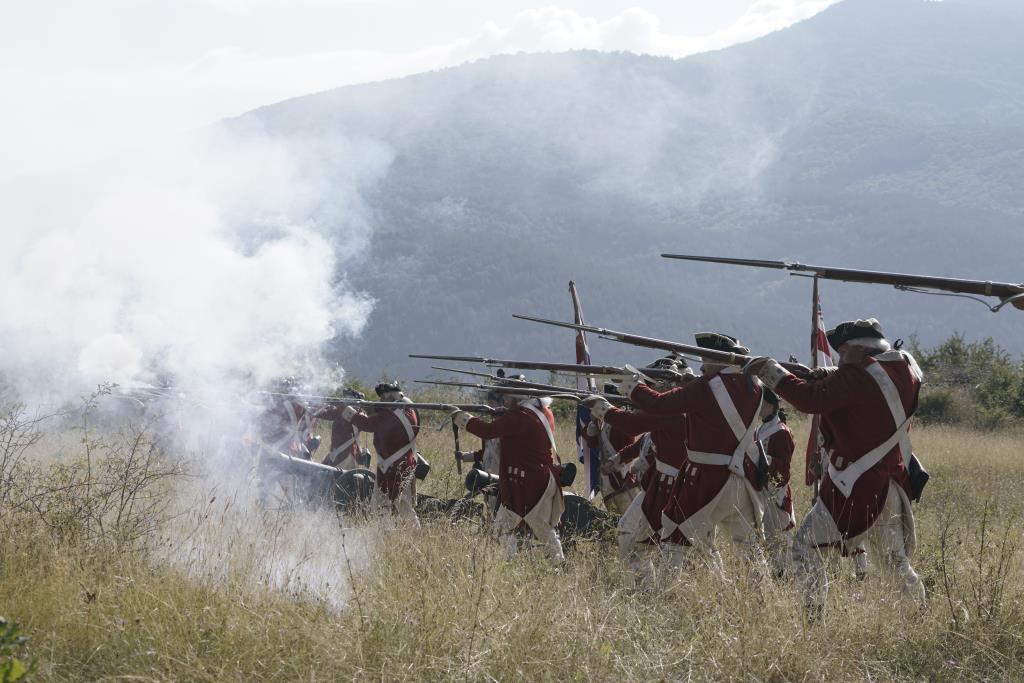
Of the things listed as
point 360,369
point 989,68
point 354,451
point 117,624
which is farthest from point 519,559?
point 989,68

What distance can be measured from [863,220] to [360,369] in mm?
57768

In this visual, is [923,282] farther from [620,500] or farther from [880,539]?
[620,500]

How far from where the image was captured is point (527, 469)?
8.00 metres

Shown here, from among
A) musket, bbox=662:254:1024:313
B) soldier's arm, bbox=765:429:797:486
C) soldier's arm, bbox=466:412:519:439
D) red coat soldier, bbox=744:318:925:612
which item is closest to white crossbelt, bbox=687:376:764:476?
red coat soldier, bbox=744:318:925:612

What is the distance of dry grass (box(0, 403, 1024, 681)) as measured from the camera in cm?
414

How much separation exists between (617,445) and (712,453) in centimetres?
287

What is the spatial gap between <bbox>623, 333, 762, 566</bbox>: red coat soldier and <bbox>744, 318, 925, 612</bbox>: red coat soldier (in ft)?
2.21

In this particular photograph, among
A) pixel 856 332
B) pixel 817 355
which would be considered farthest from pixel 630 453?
pixel 856 332

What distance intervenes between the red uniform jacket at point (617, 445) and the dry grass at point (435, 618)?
3.23 m

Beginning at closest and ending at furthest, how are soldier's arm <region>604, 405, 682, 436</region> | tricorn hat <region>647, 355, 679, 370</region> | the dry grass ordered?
the dry grass, soldier's arm <region>604, 405, 682, 436</region>, tricorn hat <region>647, 355, 679, 370</region>

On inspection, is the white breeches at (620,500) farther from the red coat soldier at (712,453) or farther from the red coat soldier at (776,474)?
the red coat soldier at (712,453)

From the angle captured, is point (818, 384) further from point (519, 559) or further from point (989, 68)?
point (989, 68)

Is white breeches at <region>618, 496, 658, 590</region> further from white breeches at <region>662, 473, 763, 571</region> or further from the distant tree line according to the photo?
the distant tree line

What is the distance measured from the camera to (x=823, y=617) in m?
4.56
